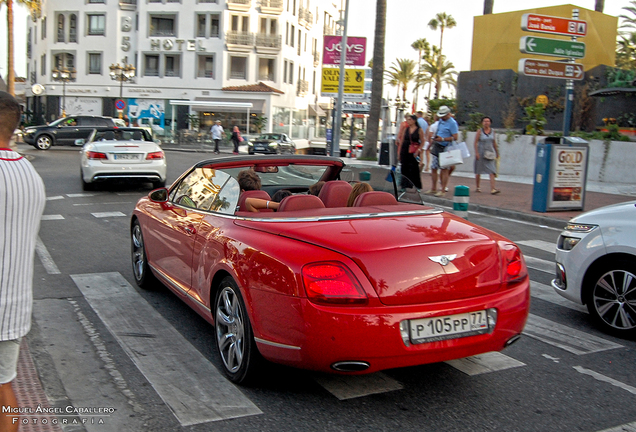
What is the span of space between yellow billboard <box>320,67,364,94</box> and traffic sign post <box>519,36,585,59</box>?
13.1 meters

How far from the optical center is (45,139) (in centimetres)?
3253

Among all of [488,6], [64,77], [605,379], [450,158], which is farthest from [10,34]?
[605,379]

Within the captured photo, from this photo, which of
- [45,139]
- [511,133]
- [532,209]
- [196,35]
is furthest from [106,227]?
[196,35]

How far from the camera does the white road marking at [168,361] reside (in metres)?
3.54

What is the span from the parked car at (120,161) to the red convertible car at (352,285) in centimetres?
1030

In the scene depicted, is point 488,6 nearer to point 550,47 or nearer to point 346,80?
point 346,80

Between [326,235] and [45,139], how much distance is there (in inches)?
1274

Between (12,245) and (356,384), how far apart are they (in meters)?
2.21

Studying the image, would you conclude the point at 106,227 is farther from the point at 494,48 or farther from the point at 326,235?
the point at 494,48

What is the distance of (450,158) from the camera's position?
1365 cm

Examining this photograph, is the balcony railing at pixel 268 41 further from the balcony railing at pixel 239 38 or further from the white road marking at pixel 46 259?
the white road marking at pixel 46 259

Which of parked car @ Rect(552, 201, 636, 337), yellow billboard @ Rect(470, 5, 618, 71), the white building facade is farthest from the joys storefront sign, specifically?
the white building facade

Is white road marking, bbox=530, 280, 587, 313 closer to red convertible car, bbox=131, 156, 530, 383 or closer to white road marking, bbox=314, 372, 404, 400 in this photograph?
red convertible car, bbox=131, 156, 530, 383

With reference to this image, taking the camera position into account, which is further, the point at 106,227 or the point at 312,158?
the point at 106,227
